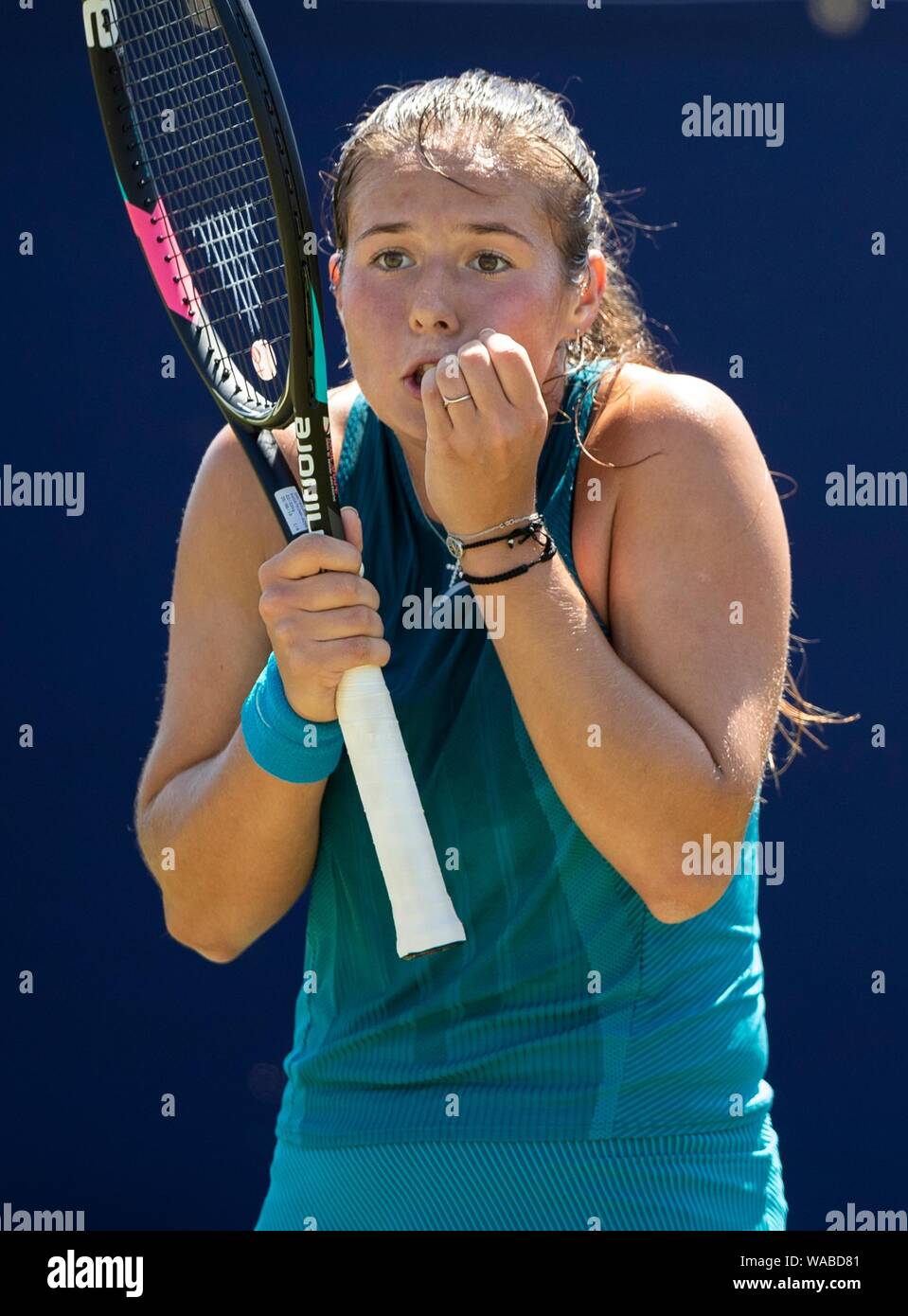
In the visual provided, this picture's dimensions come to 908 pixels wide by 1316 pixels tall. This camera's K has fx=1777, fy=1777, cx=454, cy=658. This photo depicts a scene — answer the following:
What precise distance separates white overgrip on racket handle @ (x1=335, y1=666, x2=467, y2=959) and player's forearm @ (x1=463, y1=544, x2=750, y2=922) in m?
0.13

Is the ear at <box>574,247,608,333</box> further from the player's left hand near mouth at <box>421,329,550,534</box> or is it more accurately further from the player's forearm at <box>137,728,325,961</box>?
the player's forearm at <box>137,728,325,961</box>

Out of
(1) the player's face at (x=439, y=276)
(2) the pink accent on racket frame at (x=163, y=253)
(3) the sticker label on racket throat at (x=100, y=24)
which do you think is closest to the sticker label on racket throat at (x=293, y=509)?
(1) the player's face at (x=439, y=276)

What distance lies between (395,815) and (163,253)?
0.77 metres

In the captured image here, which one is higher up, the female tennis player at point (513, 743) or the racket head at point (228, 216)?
the racket head at point (228, 216)

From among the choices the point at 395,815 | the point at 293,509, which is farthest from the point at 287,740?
the point at 293,509

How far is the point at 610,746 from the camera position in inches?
65.1

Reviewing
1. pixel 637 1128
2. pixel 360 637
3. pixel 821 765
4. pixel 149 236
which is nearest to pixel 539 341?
pixel 360 637

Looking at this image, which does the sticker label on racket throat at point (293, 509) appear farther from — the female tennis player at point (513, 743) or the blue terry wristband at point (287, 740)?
the blue terry wristband at point (287, 740)

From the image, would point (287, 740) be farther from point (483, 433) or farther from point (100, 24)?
point (100, 24)

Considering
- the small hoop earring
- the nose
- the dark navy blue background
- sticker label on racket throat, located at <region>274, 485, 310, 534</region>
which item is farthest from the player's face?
the dark navy blue background

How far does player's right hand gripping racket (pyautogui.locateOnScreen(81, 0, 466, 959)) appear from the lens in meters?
1.71

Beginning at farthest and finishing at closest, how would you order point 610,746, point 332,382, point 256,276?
1. point 332,382
2. point 256,276
3. point 610,746

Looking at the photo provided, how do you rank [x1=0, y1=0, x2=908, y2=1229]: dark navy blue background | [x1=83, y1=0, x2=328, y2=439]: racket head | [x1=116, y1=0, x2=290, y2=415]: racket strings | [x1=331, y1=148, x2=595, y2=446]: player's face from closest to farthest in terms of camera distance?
[x1=331, y1=148, x2=595, y2=446]: player's face
[x1=83, y1=0, x2=328, y2=439]: racket head
[x1=116, y1=0, x2=290, y2=415]: racket strings
[x1=0, y1=0, x2=908, y2=1229]: dark navy blue background

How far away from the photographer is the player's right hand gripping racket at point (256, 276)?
1.71 meters
